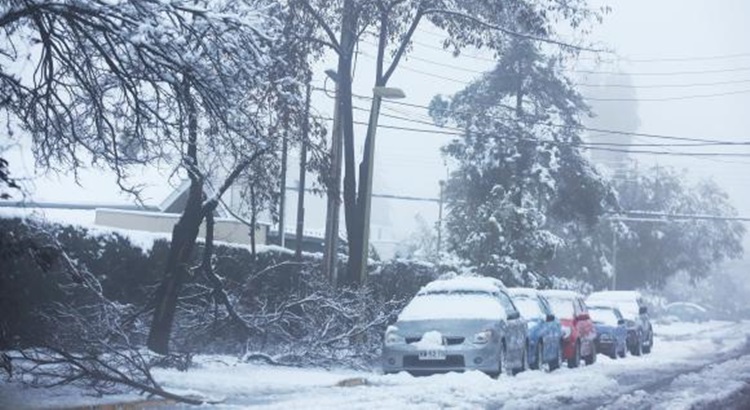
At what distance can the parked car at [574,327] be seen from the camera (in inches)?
865

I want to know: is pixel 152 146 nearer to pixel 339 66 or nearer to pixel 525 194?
pixel 339 66

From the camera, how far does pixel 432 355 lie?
629 inches

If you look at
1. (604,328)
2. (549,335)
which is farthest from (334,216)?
(604,328)

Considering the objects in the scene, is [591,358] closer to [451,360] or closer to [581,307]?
[581,307]

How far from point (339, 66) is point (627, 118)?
63.4m

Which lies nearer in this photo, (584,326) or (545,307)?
(545,307)

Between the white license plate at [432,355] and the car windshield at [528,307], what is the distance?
4.44 meters

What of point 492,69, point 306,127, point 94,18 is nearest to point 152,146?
point 94,18

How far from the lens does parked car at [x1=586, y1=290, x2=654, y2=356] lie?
29.2 m

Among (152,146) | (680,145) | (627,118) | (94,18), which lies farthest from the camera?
(627,118)

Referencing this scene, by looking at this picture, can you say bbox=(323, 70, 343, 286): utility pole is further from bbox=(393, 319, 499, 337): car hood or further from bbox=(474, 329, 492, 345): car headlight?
bbox=(474, 329, 492, 345): car headlight

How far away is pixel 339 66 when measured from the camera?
22.5 meters

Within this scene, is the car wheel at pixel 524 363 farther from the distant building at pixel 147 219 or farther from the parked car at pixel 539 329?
the distant building at pixel 147 219

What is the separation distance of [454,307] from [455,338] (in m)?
1.22
